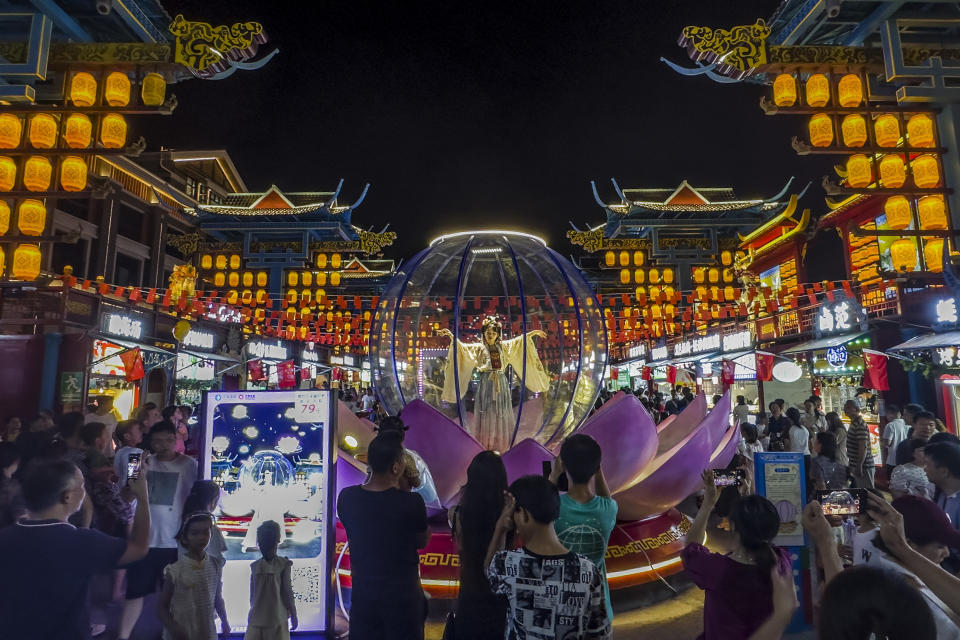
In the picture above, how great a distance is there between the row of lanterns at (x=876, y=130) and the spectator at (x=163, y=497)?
11.7m

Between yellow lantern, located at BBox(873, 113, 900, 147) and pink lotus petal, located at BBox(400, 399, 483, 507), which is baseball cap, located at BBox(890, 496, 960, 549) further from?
yellow lantern, located at BBox(873, 113, 900, 147)

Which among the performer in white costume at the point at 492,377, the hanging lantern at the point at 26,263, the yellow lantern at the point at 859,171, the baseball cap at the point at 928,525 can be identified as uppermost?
the yellow lantern at the point at 859,171

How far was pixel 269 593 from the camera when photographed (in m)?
3.14

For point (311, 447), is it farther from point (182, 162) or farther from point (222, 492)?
point (182, 162)

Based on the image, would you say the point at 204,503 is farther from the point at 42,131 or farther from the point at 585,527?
the point at 42,131

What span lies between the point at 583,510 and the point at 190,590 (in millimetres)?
1985

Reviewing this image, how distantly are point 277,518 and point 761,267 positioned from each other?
96.0ft

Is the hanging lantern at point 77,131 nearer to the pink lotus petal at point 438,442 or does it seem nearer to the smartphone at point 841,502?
the pink lotus petal at point 438,442

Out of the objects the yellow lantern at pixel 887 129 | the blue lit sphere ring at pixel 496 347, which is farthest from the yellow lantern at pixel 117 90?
the yellow lantern at pixel 887 129

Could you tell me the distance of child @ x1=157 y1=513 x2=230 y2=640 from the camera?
109 inches

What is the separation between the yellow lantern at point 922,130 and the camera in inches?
427

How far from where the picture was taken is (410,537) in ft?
8.43

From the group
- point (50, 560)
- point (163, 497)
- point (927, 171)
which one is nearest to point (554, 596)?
point (50, 560)

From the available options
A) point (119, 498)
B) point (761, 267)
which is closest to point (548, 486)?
point (119, 498)
